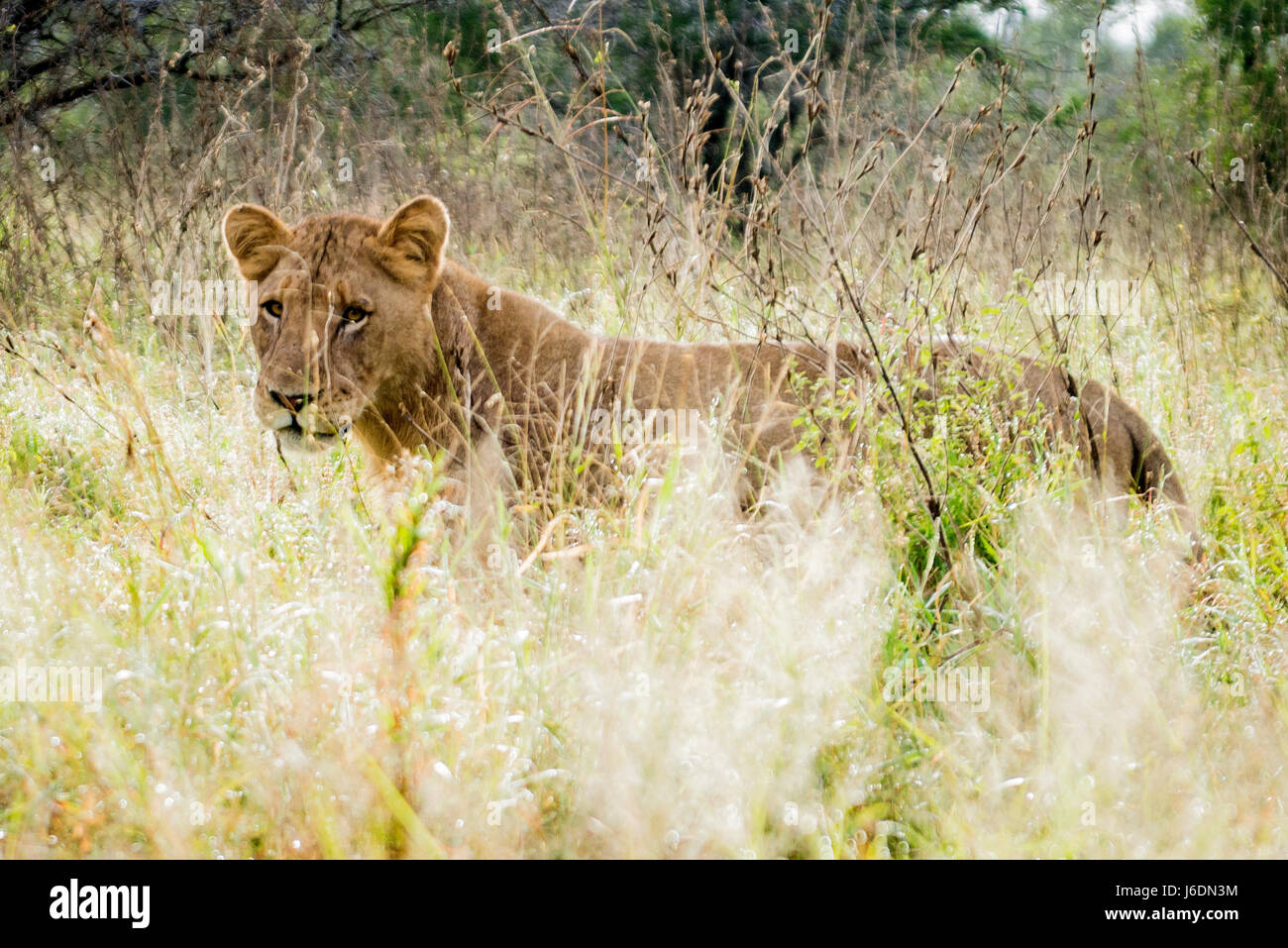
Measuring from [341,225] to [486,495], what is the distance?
109 centimetres

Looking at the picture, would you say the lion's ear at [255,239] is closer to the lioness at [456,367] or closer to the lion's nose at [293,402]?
the lioness at [456,367]

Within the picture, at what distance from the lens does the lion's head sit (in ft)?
11.8

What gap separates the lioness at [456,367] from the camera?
12.0 feet

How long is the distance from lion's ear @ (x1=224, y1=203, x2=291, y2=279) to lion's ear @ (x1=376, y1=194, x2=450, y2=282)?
1.14 feet

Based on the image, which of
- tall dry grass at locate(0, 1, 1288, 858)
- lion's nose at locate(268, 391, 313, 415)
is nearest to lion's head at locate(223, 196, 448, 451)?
lion's nose at locate(268, 391, 313, 415)

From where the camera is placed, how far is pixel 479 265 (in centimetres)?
698

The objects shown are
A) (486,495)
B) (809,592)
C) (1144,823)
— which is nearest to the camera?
(1144,823)

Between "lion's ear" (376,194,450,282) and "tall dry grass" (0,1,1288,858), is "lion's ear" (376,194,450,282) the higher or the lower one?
the higher one

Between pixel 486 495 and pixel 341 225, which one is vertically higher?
pixel 341 225

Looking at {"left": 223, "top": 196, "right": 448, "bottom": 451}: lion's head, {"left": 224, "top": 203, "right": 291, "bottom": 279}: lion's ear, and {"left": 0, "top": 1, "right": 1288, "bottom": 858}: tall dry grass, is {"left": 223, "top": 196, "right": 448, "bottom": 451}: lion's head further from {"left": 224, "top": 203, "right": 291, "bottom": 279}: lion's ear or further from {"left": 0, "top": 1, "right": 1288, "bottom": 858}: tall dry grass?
{"left": 0, "top": 1, "right": 1288, "bottom": 858}: tall dry grass

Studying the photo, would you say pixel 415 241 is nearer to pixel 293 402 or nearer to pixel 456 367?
pixel 456 367

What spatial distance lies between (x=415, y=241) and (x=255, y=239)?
1.81 ft

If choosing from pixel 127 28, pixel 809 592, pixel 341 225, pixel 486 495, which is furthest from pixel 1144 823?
pixel 127 28
